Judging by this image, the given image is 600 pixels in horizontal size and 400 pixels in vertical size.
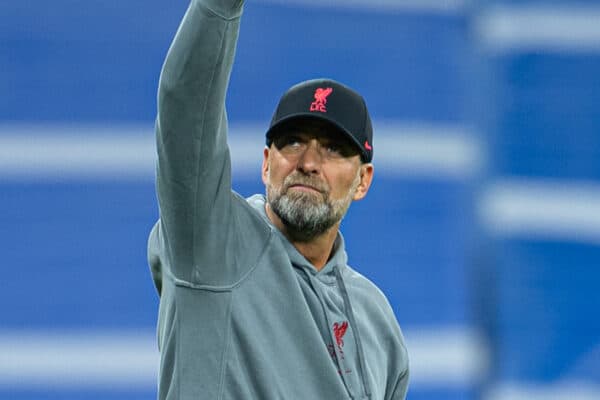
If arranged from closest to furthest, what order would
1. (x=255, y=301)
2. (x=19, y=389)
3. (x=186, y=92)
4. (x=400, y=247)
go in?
(x=186, y=92) < (x=255, y=301) < (x=19, y=389) < (x=400, y=247)

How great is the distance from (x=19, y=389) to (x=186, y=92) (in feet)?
7.22

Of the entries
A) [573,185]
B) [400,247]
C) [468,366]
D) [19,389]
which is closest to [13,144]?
[19,389]

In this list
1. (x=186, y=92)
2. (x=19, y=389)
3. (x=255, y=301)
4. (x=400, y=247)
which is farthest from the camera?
(x=400, y=247)

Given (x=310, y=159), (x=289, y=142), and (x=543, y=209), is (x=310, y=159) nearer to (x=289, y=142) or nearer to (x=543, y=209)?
(x=289, y=142)

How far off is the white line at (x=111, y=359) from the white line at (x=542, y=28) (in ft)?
3.52

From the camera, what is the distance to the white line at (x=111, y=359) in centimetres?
338

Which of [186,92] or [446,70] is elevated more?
[446,70]

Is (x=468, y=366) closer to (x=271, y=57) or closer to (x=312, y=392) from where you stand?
(x=271, y=57)

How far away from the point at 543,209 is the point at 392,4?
91cm

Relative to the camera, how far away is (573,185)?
149 inches

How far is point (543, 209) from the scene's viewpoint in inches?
149

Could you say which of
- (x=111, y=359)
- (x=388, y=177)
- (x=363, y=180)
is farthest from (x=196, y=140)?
(x=388, y=177)

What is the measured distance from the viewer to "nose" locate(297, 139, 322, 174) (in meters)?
1.66

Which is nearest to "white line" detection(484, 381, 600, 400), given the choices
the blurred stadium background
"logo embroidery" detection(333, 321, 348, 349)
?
the blurred stadium background
